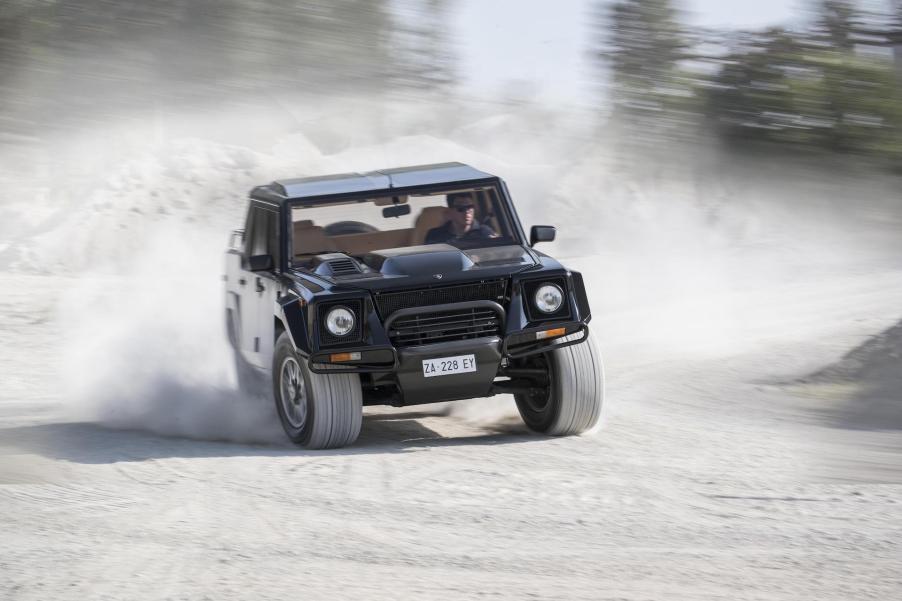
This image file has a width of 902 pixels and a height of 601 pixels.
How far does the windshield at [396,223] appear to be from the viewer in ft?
29.5

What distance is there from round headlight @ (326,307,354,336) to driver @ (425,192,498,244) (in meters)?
1.25

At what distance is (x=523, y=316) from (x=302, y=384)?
142 centimetres

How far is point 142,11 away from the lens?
101 feet

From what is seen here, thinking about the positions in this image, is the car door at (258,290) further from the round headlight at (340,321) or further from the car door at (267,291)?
the round headlight at (340,321)

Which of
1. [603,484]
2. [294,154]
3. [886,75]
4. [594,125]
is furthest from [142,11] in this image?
[603,484]

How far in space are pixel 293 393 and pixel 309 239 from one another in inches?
43.6

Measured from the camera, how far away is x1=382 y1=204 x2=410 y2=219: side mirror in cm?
905

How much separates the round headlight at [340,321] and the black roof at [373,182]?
4.58ft

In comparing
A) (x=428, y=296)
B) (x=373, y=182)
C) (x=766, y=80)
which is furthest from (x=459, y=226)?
(x=766, y=80)

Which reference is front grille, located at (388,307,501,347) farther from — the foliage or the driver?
the foliage

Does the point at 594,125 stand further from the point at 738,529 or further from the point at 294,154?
the point at 738,529

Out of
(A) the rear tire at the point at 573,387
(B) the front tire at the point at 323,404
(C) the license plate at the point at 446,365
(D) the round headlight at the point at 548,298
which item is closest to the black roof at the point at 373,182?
(B) the front tire at the point at 323,404

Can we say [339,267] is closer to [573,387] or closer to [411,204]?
[411,204]

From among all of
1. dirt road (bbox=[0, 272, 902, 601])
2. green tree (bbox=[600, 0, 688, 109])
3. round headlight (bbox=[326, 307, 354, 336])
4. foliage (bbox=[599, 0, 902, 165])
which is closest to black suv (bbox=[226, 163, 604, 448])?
round headlight (bbox=[326, 307, 354, 336])
